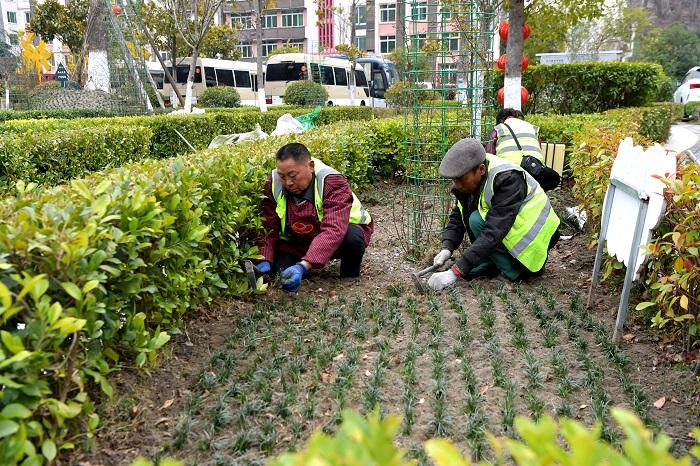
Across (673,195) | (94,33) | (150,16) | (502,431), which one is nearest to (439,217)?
(673,195)

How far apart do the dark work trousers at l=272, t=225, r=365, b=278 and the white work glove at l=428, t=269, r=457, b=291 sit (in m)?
0.60

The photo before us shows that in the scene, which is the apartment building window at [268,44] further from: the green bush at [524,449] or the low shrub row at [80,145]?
the green bush at [524,449]

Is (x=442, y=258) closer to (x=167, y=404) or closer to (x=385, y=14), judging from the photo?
(x=167, y=404)

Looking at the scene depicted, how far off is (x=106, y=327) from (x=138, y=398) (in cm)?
45

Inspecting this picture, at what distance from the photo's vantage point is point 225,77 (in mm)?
29844

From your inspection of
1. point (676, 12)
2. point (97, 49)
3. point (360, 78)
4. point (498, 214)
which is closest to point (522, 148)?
point (498, 214)

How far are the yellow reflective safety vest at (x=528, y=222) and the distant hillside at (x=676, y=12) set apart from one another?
5216 centimetres

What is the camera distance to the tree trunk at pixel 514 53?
8320mm

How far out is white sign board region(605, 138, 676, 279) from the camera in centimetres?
334

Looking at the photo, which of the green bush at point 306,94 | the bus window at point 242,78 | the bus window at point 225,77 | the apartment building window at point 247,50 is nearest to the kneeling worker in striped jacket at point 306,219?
the green bush at point 306,94

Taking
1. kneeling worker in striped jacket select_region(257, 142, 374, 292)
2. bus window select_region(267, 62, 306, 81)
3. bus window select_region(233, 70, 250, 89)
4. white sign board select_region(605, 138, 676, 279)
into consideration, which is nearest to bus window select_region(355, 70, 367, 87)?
bus window select_region(267, 62, 306, 81)

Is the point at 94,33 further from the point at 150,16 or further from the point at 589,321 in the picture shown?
the point at 589,321

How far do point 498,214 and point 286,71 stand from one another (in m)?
25.9

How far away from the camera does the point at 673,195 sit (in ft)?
10.8
